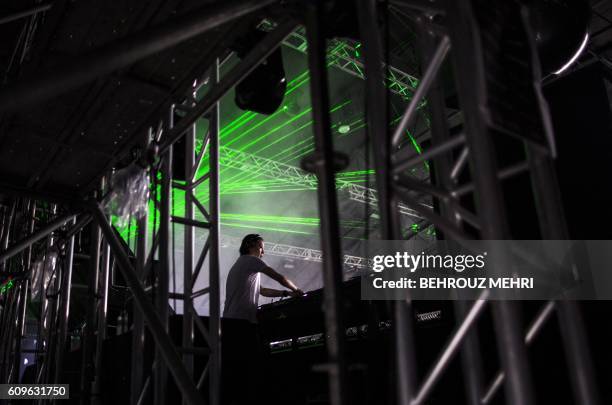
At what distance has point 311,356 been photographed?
645cm

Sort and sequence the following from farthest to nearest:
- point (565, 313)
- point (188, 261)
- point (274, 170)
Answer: point (274, 170) < point (188, 261) < point (565, 313)

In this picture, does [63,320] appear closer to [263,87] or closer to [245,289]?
[245,289]

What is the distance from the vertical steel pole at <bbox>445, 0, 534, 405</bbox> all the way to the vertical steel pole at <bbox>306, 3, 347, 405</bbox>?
545 mm

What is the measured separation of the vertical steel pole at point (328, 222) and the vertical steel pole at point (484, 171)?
21.5 inches

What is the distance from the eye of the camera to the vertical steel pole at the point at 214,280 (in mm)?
3607

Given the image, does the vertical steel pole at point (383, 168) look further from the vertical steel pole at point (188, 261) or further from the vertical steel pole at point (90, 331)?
the vertical steel pole at point (90, 331)

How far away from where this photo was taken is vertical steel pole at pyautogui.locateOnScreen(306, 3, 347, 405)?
179 cm

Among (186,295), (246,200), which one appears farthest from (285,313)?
(246,200)

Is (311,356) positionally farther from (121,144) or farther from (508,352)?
(508,352)

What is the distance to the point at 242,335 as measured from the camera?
4.38 meters

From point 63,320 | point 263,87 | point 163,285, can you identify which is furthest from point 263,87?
point 63,320

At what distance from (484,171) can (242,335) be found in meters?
2.98

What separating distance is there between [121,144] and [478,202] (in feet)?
10.3

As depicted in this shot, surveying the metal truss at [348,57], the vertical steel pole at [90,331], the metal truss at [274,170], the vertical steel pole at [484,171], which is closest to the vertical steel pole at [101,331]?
the vertical steel pole at [90,331]
